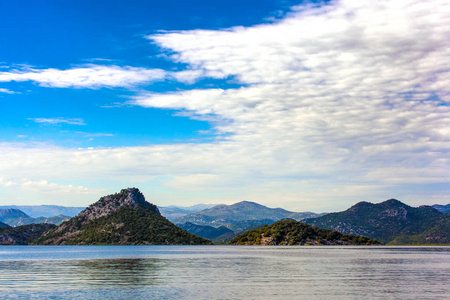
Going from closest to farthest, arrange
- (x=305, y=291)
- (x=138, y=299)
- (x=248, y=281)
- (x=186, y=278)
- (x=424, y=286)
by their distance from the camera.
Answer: (x=138, y=299) → (x=305, y=291) → (x=424, y=286) → (x=248, y=281) → (x=186, y=278)

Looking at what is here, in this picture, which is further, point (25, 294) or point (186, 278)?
point (186, 278)

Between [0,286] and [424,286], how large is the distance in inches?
2875

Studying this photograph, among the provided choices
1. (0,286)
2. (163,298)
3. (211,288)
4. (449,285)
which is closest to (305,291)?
(211,288)

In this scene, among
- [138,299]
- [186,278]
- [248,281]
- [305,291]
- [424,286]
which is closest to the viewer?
[138,299]

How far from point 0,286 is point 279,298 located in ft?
155

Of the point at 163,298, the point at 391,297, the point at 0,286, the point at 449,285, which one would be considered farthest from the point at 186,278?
the point at 449,285

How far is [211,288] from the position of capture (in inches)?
2813

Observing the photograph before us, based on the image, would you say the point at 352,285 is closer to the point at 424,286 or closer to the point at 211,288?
the point at 424,286

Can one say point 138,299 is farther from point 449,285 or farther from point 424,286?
point 449,285

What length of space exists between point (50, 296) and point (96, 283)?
17.2 m

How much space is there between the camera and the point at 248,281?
8300cm

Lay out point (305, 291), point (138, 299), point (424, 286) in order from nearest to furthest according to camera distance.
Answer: point (138, 299)
point (305, 291)
point (424, 286)

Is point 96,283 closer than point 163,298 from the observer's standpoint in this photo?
No

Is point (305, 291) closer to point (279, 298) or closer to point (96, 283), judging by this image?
point (279, 298)
